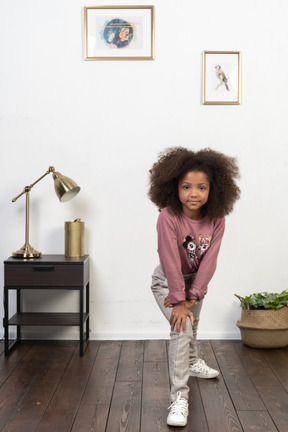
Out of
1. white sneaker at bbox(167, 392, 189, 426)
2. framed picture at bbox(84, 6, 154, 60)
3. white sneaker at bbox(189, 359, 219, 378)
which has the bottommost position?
white sneaker at bbox(189, 359, 219, 378)

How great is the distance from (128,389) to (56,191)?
114 centimetres

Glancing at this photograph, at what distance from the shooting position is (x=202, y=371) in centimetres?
246

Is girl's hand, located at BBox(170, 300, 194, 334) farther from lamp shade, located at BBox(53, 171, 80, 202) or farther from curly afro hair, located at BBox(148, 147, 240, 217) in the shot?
lamp shade, located at BBox(53, 171, 80, 202)

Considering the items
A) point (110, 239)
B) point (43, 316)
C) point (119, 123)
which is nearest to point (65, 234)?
point (110, 239)

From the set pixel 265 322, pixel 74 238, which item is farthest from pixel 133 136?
pixel 265 322

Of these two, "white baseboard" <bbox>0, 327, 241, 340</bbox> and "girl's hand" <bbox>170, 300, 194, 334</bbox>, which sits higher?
"girl's hand" <bbox>170, 300, 194, 334</bbox>

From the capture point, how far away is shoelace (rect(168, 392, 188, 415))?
198 centimetres

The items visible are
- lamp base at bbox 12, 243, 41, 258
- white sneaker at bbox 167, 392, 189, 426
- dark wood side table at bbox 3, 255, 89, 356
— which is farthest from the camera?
lamp base at bbox 12, 243, 41, 258

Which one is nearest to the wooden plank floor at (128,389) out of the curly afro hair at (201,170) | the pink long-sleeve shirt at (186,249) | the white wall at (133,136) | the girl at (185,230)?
the girl at (185,230)

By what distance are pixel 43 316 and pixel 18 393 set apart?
812 mm

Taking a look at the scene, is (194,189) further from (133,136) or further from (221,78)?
(221,78)

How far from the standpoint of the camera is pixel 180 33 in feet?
10.3

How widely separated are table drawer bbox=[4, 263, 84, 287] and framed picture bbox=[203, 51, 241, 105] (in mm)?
1253

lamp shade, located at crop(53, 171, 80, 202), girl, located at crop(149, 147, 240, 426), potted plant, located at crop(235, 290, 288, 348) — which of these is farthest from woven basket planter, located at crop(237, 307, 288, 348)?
lamp shade, located at crop(53, 171, 80, 202)
